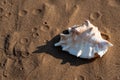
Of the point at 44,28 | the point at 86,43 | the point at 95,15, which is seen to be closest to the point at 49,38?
the point at 44,28

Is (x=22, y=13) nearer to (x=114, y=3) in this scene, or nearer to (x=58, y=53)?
(x=58, y=53)

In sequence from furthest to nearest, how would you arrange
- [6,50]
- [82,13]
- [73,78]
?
1. [82,13]
2. [6,50]
3. [73,78]

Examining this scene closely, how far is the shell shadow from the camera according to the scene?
3.58 m

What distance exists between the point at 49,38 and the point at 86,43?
45 centimetres

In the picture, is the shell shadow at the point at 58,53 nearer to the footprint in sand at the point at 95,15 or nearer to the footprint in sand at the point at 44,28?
the footprint in sand at the point at 44,28

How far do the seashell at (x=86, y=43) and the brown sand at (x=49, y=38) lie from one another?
0.08 meters

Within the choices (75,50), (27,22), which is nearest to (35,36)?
(27,22)

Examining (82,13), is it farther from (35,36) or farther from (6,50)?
(6,50)

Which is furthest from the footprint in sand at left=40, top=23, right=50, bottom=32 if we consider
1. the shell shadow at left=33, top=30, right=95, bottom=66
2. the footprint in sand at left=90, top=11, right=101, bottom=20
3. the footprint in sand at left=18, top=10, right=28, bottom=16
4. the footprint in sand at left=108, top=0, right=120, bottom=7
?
the footprint in sand at left=108, top=0, right=120, bottom=7

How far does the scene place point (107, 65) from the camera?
3.54 meters

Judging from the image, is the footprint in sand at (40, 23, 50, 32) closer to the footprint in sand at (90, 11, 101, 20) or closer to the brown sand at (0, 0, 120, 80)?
the brown sand at (0, 0, 120, 80)

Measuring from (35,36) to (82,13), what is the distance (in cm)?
62

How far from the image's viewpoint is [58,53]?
366cm

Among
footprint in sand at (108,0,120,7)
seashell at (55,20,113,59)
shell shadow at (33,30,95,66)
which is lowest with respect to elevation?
shell shadow at (33,30,95,66)
